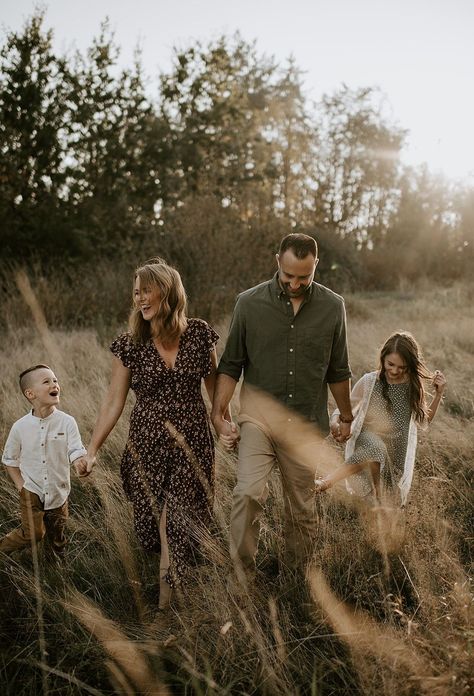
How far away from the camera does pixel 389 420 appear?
425 centimetres

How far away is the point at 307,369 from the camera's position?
3545 mm

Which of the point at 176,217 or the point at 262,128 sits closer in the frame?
the point at 176,217

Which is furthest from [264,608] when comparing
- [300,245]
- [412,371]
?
[412,371]

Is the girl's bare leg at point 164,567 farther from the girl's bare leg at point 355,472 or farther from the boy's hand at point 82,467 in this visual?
the girl's bare leg at point 355,472

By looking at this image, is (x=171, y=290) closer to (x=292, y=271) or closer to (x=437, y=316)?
(x=292, y=271)

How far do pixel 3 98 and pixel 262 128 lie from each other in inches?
578

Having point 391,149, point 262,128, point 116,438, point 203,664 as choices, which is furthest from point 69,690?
point 391,149

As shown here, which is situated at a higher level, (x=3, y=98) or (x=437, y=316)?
(x=3, y=98)

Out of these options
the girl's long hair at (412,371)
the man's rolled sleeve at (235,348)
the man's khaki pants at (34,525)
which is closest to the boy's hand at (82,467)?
the man's khaki pants at (34,525)

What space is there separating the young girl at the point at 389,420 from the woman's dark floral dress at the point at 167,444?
1.06 metres

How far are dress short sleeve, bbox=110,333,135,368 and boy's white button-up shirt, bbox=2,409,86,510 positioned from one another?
486 mm

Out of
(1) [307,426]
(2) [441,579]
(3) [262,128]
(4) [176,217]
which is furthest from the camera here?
(3) [262,128]

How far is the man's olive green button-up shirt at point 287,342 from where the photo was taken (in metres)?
3.53

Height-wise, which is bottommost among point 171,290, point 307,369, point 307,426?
point 307,426
